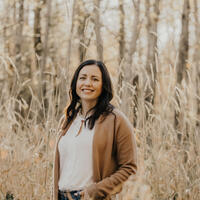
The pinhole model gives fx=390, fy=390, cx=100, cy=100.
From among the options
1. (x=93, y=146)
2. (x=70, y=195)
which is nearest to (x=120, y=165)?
(x=93, y=146)

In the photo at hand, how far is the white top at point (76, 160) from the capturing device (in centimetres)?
211

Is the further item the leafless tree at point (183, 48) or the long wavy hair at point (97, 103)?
the leafless tree at point (183, 48)

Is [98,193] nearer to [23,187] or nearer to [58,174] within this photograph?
[58,174]

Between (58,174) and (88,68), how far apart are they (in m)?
0.64

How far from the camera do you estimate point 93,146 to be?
208 centimetres

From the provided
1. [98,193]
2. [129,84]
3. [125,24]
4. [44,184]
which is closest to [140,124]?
[129,84]

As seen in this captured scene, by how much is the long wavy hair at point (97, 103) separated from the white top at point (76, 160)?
0.26ft

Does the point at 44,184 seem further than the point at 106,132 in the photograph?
Yes

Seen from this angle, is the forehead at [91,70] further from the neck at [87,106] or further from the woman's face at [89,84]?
the neck at [87,106]

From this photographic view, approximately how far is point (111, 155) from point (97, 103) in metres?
0.33

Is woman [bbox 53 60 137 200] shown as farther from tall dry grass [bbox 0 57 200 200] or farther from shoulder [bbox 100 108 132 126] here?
tall dry grass [bbox 0 57 200 200]

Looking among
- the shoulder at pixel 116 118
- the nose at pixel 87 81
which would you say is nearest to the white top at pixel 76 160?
the shoulder at pixel 116 118

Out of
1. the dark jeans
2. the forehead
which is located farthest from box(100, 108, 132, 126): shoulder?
the dark jeans

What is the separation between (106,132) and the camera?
2080mm
